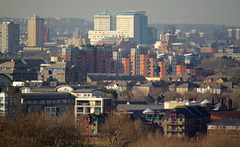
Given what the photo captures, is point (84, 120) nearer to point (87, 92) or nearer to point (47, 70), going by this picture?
point (87, 92)

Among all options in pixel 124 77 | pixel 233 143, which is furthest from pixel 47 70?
pixel 233 143

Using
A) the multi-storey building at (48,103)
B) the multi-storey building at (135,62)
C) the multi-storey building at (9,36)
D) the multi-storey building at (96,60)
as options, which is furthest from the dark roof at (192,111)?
the multi-storey building at (9,36)

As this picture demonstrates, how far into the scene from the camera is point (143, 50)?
120 m

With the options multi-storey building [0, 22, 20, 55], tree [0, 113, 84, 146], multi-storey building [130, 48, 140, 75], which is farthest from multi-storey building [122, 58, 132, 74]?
tree [0, 113, 84, 146]

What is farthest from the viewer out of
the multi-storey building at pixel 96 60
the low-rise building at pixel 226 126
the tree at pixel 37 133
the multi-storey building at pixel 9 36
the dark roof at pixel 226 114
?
the multi-storey building at pixel 9 36

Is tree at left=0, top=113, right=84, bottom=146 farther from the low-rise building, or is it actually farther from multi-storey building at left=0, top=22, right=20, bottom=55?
multi-storey building at left=0, top=22, right=20, bottom=55

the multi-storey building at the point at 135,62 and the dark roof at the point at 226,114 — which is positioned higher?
the multi-storey building at the point at 135,62

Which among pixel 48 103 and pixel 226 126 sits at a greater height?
pixel 48 103

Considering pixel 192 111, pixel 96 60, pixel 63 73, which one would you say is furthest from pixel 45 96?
pixel 96 60

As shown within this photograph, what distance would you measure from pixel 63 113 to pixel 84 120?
3.26 m

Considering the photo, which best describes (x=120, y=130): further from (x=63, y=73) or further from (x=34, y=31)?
(x=34, y=31)

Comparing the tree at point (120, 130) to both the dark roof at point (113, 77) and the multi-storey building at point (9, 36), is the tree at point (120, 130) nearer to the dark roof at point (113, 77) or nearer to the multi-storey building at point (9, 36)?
the dark roof at point (113, 77)

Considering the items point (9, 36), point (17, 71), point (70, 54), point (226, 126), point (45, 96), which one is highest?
point (9, 36)

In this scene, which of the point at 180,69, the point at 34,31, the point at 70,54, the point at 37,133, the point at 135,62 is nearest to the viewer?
the point at 37,133
